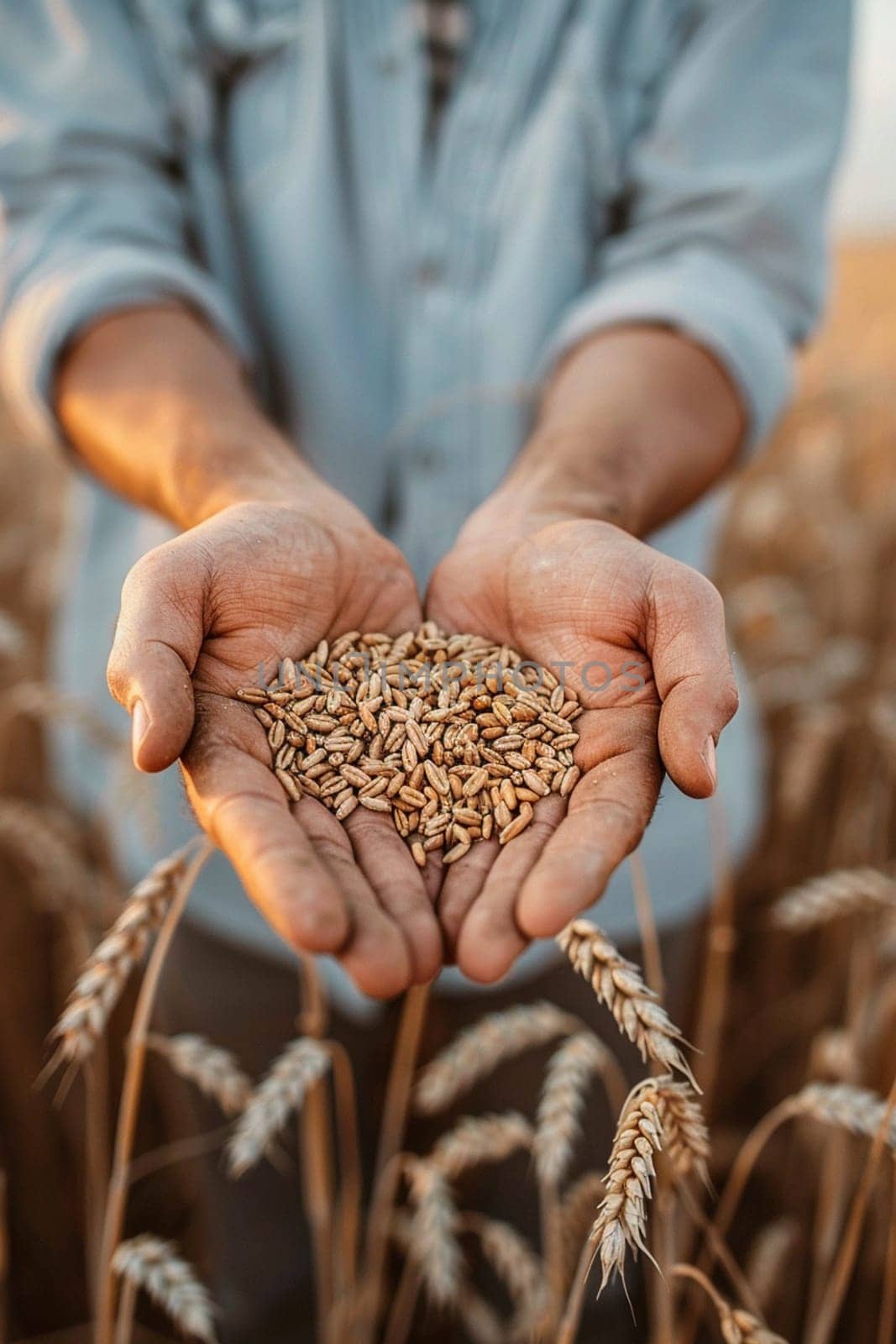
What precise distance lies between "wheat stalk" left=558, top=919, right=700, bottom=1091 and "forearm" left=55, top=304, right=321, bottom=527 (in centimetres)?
57

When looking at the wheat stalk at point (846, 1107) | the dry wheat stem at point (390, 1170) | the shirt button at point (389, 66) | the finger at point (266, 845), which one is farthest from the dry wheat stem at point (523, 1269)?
the shirt button at point (389, 66)

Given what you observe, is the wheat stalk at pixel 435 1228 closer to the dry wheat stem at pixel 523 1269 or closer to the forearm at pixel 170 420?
the dry wheat stem at pixel 523 1269

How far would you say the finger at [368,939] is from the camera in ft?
2.51

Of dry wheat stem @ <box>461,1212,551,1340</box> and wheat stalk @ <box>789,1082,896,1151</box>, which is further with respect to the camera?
dry wheat stem @ <box>461,1212,551,1340</box>

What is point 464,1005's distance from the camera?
185 centimetres

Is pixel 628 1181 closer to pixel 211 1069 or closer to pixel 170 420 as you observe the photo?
pixel 211 1069

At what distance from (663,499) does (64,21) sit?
124 centimetres

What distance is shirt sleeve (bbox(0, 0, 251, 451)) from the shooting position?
150cm

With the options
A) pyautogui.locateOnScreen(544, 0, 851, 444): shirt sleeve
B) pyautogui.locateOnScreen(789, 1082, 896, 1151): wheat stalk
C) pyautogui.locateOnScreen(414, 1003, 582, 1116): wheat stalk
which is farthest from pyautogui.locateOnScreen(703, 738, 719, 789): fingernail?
pyautogui.locateOnScreen(544, 0, 851, 444): shirt sleeve

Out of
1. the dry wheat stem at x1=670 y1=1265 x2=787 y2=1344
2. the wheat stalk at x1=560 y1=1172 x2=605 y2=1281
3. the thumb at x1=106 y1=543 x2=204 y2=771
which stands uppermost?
the thumb at x1=106 y1=543 x2=204 y2=771

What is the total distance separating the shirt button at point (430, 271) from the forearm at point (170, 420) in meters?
0.35

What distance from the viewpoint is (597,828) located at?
844 millimetres

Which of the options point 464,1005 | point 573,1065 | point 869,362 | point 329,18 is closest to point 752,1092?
point 464,1005

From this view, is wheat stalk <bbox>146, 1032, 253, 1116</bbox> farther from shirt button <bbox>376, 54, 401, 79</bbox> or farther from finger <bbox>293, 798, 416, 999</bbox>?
shirt button <bbox>376, 54, 401, 79</bbox>
